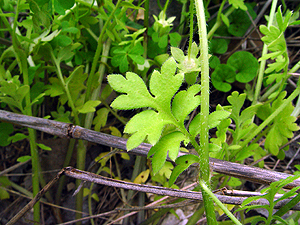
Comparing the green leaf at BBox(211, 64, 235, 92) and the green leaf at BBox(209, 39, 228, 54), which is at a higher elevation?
the green leaf at BBox(209, 39, 228, 54)

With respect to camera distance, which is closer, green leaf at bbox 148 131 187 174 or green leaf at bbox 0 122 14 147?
green leaf at bbox 148 131 187 174

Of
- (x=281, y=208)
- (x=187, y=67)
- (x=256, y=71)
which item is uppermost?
(x=187, y=67)

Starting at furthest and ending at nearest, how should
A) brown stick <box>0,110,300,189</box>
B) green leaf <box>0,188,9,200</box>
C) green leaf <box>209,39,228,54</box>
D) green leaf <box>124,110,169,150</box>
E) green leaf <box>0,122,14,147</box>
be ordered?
green leaf <box>209,39,228,54</box>
green leaf <box>0,188,9,200</box>
green leaf <box>0,122,14,147</box>
brown stick <box>0,110,300,189</box>
green leaf <box>124,110,169,150</box>

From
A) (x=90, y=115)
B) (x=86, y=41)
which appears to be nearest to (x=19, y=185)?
(x=90, y=115)

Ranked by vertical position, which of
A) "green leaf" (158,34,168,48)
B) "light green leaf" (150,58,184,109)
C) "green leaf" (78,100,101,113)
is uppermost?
"green leaf" (158,34,168,48)

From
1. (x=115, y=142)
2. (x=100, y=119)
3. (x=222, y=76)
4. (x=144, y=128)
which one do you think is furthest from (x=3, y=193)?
(x=222, y=76)

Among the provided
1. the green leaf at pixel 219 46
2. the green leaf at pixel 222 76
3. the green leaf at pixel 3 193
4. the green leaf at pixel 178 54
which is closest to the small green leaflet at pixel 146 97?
the green leaf at pixel 178 54

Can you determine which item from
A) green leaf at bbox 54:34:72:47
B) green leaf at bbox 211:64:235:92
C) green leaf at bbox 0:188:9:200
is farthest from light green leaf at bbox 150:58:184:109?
green leaf at bbox 0:188:9:200

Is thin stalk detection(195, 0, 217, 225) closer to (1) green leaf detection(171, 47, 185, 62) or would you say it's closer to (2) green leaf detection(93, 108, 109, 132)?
(1) green leaf detection(171, 47, 185, 62)

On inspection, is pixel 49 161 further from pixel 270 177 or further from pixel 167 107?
pixel 270 177
